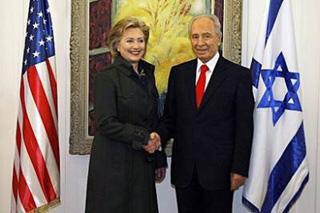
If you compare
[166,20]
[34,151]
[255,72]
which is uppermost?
[166,20]

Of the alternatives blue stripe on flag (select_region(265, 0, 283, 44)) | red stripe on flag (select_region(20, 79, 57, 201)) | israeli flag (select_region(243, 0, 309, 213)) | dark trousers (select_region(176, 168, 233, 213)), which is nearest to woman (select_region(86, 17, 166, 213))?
dark trousers (select_region(176, 168, 233, 213))

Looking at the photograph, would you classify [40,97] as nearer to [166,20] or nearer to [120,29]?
[120,29]

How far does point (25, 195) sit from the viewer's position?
2.45 m

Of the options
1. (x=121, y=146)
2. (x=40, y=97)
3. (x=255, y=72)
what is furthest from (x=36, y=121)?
(x=255, y=72)

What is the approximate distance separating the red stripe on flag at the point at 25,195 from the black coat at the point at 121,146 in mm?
454

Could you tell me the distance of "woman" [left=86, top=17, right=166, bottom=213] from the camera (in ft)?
6.84

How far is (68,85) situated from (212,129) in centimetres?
106

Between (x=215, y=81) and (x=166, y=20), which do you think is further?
(x=166, y=20)

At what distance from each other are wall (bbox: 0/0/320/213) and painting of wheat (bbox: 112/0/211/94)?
32 cm

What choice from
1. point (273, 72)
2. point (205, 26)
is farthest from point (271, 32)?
point (205, 26)

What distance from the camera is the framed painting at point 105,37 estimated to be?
2.76 metres

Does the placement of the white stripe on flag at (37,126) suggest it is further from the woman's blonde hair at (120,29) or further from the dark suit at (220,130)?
the dark suit at (220,130)

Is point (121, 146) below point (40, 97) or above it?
below

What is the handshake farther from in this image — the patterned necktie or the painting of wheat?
the painting of wheat
